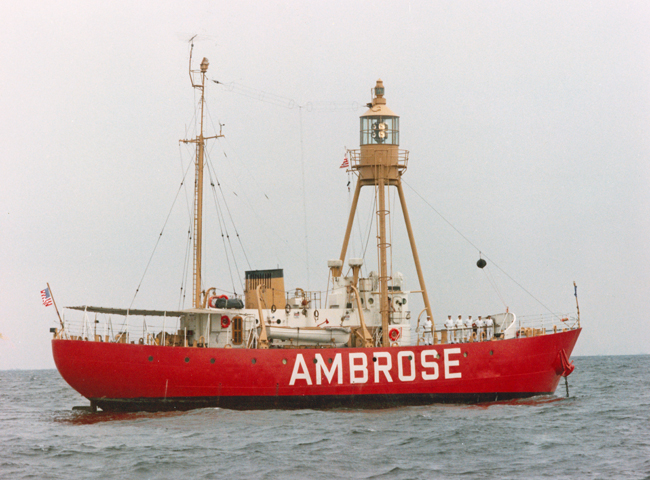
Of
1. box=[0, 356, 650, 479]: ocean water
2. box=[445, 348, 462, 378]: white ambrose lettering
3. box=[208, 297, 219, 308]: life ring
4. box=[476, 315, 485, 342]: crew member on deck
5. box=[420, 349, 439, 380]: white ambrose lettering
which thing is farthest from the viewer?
box=[476, 315, 485, 342]: crew member on deck

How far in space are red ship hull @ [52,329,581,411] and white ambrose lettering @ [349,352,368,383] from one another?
34 mm

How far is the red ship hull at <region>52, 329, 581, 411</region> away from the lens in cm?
2673

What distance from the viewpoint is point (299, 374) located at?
2781 centimetres

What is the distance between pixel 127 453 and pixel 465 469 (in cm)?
805

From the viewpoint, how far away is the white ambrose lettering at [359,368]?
28.0 m

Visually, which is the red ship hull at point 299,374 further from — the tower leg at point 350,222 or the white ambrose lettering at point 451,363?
the tower leg at point 350,222

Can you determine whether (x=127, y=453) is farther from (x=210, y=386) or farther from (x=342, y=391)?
(x=342, y=391)

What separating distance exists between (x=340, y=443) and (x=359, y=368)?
6.94m

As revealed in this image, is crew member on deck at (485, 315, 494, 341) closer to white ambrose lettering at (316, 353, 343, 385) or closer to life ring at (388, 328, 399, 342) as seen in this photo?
life ring at (388, 328, 399, 342)

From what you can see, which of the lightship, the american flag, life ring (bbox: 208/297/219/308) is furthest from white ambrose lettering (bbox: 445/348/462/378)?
the american flag

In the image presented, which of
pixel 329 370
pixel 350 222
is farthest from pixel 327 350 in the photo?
pixel 350 222

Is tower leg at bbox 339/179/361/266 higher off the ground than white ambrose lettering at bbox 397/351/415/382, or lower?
higher

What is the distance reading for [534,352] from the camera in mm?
29484

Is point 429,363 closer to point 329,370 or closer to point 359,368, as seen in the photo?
point 359,368
